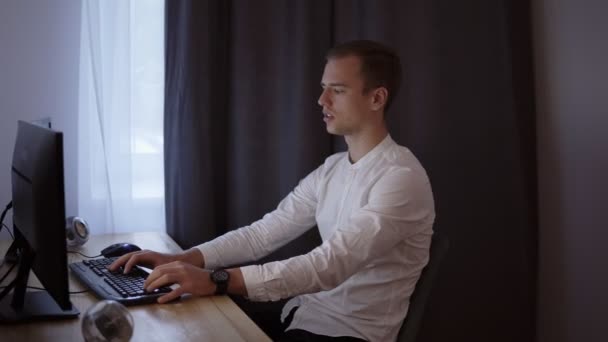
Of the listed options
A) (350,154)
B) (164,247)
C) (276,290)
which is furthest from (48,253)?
(350,154)

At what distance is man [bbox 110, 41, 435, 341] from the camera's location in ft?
5.45

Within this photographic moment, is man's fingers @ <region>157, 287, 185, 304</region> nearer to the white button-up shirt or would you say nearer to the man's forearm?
the white button-up shirt

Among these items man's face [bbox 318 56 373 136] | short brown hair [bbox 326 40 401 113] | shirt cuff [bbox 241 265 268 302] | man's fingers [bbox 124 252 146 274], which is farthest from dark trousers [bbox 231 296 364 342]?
short brown hair [bbox 326 40 401 113]

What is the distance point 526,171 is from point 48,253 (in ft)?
6.07

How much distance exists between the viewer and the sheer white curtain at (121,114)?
2.28 meters

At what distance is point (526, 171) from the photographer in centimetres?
258

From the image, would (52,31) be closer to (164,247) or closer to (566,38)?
(164,247)

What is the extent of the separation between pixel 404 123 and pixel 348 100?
1.94ft

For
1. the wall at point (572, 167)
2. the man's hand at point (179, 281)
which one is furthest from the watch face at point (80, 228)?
the wall at point (572, 167)

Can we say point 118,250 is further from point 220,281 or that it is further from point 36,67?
point 36,67

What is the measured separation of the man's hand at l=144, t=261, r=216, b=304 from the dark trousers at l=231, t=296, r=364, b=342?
1.16 ft

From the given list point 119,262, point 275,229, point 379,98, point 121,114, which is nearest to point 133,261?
point 119,262

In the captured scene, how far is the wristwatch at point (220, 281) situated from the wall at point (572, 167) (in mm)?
1398

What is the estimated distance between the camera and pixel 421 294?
177cm
